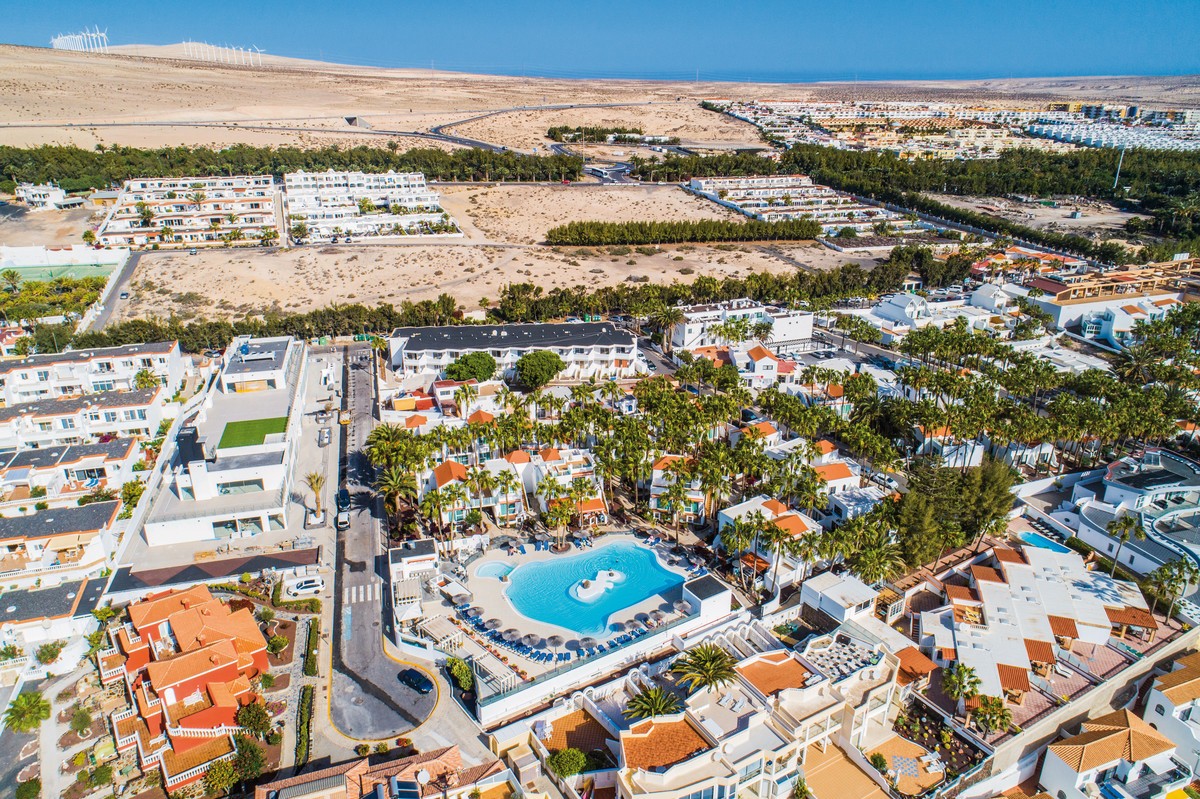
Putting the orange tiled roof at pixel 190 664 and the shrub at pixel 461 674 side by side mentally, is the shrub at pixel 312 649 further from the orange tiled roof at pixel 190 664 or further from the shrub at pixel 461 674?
the shrub at pixel 461 674

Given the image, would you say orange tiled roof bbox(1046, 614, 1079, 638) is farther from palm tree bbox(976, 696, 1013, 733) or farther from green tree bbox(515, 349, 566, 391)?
green tree bbox(515, 349, 566, 391)

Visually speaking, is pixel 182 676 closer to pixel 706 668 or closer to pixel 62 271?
pixel 706 668

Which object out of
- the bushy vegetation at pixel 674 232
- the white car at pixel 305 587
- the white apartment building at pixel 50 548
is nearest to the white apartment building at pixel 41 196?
the bushy vegetation at pixel 674 232

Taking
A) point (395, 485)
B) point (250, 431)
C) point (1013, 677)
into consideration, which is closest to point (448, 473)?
point (395, 485)

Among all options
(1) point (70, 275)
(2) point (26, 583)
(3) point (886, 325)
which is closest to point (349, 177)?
(1) point (70, 275)

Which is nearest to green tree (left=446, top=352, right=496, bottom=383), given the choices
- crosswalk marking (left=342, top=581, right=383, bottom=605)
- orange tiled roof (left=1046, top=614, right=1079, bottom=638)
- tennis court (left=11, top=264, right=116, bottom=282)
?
crosswalk marking (left=342, top=581, right=383, bottom=605)
